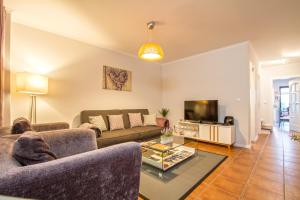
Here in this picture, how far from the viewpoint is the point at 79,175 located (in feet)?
2.92

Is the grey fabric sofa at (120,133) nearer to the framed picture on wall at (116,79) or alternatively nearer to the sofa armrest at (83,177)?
the framed picture on wall at (116,79)

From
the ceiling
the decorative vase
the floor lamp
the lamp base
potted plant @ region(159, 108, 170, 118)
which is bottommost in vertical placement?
the decorative vase

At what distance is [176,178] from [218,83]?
9.70 feet

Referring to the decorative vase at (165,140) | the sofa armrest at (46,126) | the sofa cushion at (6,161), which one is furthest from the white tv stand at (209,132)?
the sofa cushion at (6,161)

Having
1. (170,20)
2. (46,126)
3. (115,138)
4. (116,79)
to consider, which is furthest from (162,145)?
(116,79)

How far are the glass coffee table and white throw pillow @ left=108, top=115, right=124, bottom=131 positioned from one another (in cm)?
118

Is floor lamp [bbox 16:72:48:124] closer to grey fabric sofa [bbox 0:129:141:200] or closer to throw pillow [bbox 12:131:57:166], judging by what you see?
grey fabric sofa [bbox 0:129:141:200]

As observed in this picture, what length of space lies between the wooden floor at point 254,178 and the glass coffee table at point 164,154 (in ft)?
1.62

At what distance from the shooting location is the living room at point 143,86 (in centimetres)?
176

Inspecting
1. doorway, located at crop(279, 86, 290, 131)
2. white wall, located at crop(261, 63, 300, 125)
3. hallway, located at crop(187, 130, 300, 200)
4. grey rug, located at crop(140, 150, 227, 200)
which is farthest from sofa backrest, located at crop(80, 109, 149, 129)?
doorway, located at crop(279, 86, 290, 131)

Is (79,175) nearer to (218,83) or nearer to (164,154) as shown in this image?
(164,154)

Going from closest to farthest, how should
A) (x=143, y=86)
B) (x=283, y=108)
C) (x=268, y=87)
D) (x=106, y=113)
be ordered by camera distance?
(x=106, y=113) < (x=143, y=86) < (x=268, y=87) < (x=283, y=108)

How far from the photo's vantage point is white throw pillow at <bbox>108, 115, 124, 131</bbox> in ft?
11.4

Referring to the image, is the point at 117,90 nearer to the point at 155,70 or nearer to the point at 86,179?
the point at 155,70
